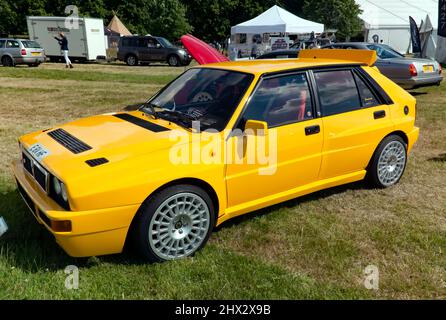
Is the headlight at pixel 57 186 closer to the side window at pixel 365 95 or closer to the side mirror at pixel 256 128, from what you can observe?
the side mirror at pixel 256 128

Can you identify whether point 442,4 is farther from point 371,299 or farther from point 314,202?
point 371,299

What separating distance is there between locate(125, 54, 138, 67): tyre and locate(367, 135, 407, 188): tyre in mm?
20074

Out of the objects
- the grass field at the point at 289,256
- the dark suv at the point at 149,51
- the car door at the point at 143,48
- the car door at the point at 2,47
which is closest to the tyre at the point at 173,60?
the dark suv at the point at 149,51

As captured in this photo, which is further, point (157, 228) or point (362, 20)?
point (362, 20)

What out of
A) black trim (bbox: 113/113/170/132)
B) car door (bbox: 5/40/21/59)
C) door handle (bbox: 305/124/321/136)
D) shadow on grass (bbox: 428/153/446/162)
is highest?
car door (bbox: 5/40/21/59)

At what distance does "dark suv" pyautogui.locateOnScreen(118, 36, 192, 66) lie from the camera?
2180cm

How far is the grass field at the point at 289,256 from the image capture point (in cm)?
275

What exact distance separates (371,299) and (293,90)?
190 cm

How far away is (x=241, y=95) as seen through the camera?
11.0 ft

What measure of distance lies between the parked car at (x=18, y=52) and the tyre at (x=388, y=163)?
1907cm

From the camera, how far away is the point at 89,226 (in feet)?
8.61

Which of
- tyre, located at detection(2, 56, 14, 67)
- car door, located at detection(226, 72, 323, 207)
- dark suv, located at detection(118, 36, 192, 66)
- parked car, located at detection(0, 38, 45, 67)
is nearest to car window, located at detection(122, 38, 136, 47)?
dark suv, located at detection(118, 36, 192, 66)

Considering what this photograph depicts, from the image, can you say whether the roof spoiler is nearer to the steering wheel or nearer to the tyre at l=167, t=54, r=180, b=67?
the steering wheel

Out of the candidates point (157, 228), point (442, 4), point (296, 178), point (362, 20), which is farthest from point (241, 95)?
Result: point (362, 20)
